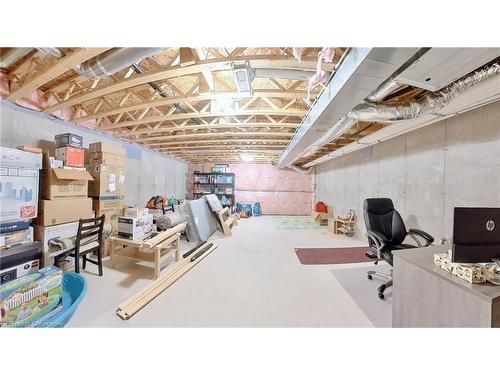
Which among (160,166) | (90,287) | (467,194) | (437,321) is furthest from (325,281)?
(160,166)

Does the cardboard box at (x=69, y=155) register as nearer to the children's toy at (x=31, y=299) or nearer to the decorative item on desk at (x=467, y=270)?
the children's toy at (x=31, y=299)

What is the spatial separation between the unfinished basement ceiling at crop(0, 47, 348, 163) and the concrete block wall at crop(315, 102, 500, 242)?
80cm

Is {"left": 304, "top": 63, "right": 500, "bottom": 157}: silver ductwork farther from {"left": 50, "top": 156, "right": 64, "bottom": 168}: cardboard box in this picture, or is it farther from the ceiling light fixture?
{"left": 50, "top": 156, "right": 64, "bottom": 168}: cardboard box

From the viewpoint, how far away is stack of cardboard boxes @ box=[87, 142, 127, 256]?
306 centimetres

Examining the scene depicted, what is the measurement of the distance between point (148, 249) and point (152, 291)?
2.08 ft

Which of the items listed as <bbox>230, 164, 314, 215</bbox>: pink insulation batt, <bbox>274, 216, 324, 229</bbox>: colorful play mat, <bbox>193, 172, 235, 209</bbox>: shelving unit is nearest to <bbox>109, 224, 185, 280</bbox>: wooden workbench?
<bbox>274, 216, 324, 229</bbox>: colorful play mat

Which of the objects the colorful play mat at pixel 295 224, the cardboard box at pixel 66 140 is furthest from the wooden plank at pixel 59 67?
the colorful play mat at pixel 295 224

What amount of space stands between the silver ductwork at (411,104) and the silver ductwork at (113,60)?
1929 millimetres

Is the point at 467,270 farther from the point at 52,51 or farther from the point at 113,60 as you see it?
the point at 52,51

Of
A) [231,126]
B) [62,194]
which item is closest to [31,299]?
[62,194]

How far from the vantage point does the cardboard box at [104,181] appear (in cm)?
306

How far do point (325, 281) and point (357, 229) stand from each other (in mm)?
2726

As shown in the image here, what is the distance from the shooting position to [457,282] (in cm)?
96
